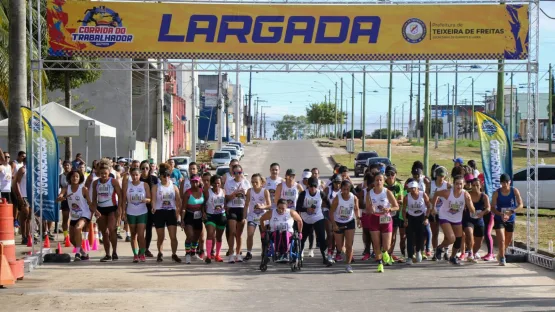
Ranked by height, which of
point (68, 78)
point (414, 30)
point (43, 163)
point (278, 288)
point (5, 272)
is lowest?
point (278, 288)

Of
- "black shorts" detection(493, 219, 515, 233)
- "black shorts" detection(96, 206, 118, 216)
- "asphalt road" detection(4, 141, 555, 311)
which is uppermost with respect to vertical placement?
"black shorts" detection(96, 206, 118, 216)

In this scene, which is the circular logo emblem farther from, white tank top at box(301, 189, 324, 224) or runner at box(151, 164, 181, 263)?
runner at box(151, 164, 181, 263)

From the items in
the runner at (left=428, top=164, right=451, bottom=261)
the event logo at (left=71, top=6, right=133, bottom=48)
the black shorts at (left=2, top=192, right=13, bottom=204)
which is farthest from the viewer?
the black shorts at (left=2, top=192, right=13, bottom=204)

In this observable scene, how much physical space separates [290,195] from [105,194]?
344cm

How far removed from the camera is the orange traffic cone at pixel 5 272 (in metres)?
12.0

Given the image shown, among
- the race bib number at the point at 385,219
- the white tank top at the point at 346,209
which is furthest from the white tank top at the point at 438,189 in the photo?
the white tank top at the point at 346,209

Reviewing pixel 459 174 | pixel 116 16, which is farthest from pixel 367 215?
pixel 116 16

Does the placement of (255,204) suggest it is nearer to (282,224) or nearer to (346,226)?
(282,224)

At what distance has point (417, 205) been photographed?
14914mm

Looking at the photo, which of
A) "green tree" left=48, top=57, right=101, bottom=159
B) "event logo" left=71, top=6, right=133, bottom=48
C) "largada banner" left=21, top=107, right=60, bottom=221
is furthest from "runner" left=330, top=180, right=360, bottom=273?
"green tree" left=48, top=57, right=101, bottom=159

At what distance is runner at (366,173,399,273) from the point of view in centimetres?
1450

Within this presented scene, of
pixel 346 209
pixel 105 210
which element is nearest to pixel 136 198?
pixel 105 210

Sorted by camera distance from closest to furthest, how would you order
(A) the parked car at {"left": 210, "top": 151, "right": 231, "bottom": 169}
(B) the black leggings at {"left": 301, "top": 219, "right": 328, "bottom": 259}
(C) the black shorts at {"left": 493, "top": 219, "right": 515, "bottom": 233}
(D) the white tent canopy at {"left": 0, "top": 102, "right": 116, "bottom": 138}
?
(B) the black leggings at {"left": 301, "top": 219, "right": 328, "bottom": 259}
(C) the black shorts at {"left": 493, "top": 219, "right": 515, "bottom": 233}
(D) the white tent canopy at {"left": 0, "top": 102, "right": 116, "bottom": 138}
(A) the parked car at {"left": 210, "top": 151, "right": 231, "bottom": 169}

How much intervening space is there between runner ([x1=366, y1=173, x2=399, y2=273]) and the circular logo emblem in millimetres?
3299
